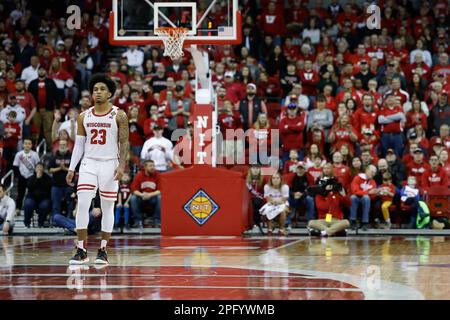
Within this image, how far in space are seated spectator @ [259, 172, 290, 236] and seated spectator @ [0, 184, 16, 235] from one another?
5415 mm

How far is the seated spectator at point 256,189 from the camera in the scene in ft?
67.4

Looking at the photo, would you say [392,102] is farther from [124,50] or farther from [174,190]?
[124,50]

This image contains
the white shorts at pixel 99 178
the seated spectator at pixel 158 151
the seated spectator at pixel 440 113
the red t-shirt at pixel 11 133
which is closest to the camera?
the white shorts at pixel 99 178

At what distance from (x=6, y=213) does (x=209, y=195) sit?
4.65 m

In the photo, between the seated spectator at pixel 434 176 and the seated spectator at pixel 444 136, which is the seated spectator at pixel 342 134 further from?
the seated spectator at pixel 444 136

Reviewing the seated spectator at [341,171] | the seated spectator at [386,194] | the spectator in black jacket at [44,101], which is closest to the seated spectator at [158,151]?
the spectator in black jacket at [44,101]

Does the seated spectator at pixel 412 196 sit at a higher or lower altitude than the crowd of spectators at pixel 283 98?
lower

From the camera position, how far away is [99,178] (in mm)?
12422

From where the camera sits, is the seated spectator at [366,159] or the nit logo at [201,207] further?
the seated spectator at [366,159]

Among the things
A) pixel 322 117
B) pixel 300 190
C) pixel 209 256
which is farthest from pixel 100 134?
pixel 322 117

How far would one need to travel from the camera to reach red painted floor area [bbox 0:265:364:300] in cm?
901

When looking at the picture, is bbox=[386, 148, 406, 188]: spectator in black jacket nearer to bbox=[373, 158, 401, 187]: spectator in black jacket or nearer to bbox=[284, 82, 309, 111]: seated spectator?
bbox=[373, 158, 401, 187]: spectator in black jacket

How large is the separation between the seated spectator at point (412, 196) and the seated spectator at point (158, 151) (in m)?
5.46
